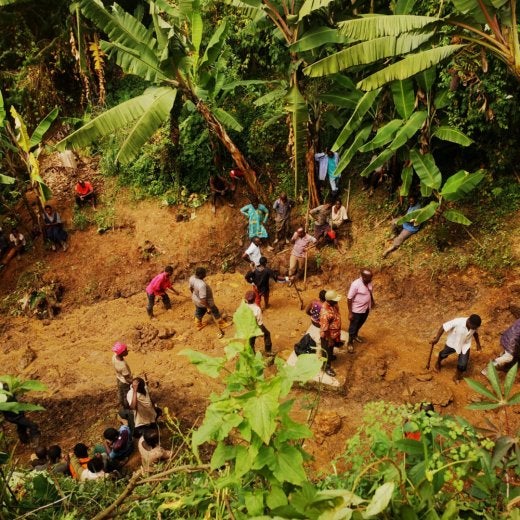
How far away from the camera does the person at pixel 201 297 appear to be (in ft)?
24.8

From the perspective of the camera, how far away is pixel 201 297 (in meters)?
7.68

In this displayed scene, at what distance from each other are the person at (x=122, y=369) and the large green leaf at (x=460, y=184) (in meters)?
5.70

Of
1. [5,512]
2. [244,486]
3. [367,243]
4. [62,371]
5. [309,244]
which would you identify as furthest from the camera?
[367,243]

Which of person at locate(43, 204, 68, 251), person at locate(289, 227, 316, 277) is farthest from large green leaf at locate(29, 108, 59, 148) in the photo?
person at locate(289, 227, 316, 277)

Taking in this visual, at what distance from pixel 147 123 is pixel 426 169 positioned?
4.78 meters

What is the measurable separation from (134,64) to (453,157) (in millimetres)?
6412

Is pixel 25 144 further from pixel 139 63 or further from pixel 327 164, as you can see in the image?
pixel 327 164

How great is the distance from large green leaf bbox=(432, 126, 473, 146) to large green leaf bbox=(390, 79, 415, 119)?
604 mm

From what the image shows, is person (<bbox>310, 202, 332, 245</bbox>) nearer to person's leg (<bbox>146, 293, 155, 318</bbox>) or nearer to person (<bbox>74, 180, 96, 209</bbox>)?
person's leg (<bbox>146, 293, 155, 318</bbox>)

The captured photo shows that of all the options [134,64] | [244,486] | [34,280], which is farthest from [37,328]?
[244,486]

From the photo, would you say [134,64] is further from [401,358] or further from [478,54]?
[401,358]

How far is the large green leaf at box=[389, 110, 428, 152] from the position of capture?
7.18 metres

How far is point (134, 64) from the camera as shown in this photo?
7305 millimetres

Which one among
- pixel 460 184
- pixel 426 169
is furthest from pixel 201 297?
pixel 460 184
